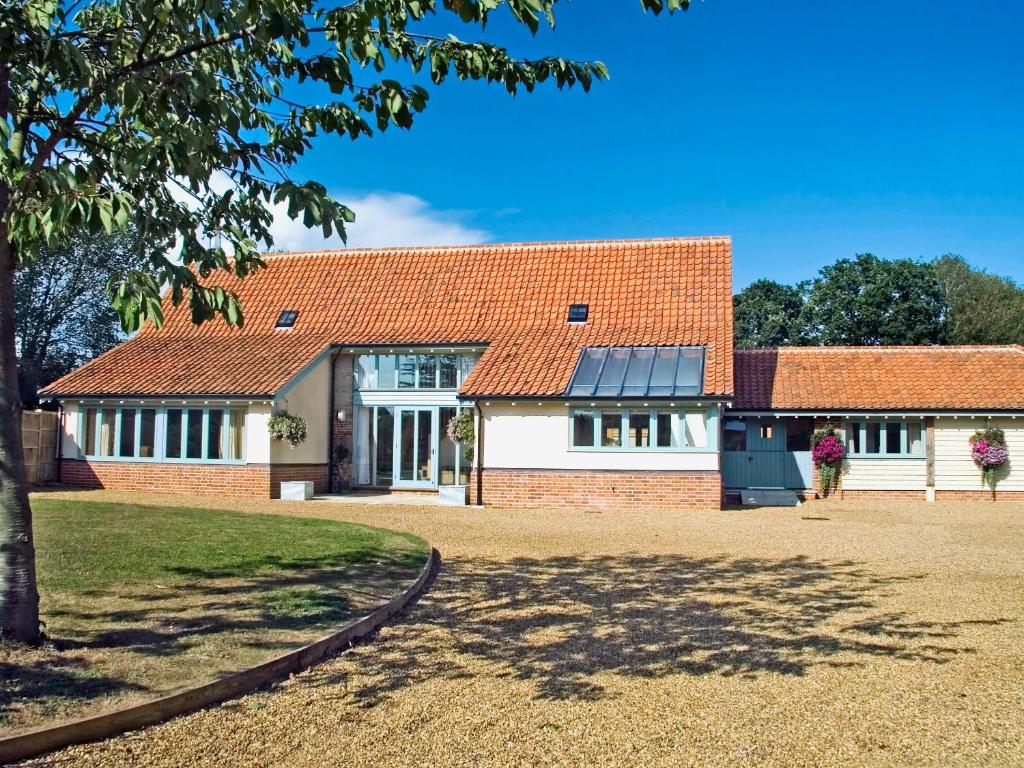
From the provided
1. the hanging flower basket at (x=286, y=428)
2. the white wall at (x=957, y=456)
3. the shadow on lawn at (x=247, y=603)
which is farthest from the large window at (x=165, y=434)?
the white wall at (x=957, y=456)

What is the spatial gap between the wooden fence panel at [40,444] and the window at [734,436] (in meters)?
16.8

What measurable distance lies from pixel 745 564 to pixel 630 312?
12.3 meters

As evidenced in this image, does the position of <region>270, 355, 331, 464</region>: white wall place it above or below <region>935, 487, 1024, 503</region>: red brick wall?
above

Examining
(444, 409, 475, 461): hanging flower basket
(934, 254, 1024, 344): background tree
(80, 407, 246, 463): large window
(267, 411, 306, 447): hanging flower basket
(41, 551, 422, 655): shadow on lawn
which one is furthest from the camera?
(934, 254, 1024, 344): background tree

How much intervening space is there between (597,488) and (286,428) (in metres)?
7.03

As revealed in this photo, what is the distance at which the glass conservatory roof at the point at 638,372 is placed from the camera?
1952cm

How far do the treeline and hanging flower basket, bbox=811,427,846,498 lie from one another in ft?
77.8

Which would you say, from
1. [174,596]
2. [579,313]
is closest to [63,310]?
[579,313]

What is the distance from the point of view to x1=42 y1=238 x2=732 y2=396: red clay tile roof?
21453 mm

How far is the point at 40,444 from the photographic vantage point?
2217 centimetres

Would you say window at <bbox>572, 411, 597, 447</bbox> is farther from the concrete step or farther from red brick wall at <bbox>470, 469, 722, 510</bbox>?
the concrete step

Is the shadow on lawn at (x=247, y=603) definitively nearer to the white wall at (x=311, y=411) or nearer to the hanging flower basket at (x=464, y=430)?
the hanging flower basket at (x=464, y=430)

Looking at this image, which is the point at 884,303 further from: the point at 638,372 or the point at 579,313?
the point at 638,372

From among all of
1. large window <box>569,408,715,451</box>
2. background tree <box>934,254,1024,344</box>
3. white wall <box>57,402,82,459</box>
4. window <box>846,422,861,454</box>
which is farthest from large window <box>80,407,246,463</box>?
background tree <box>934,254,1024,344</box>
